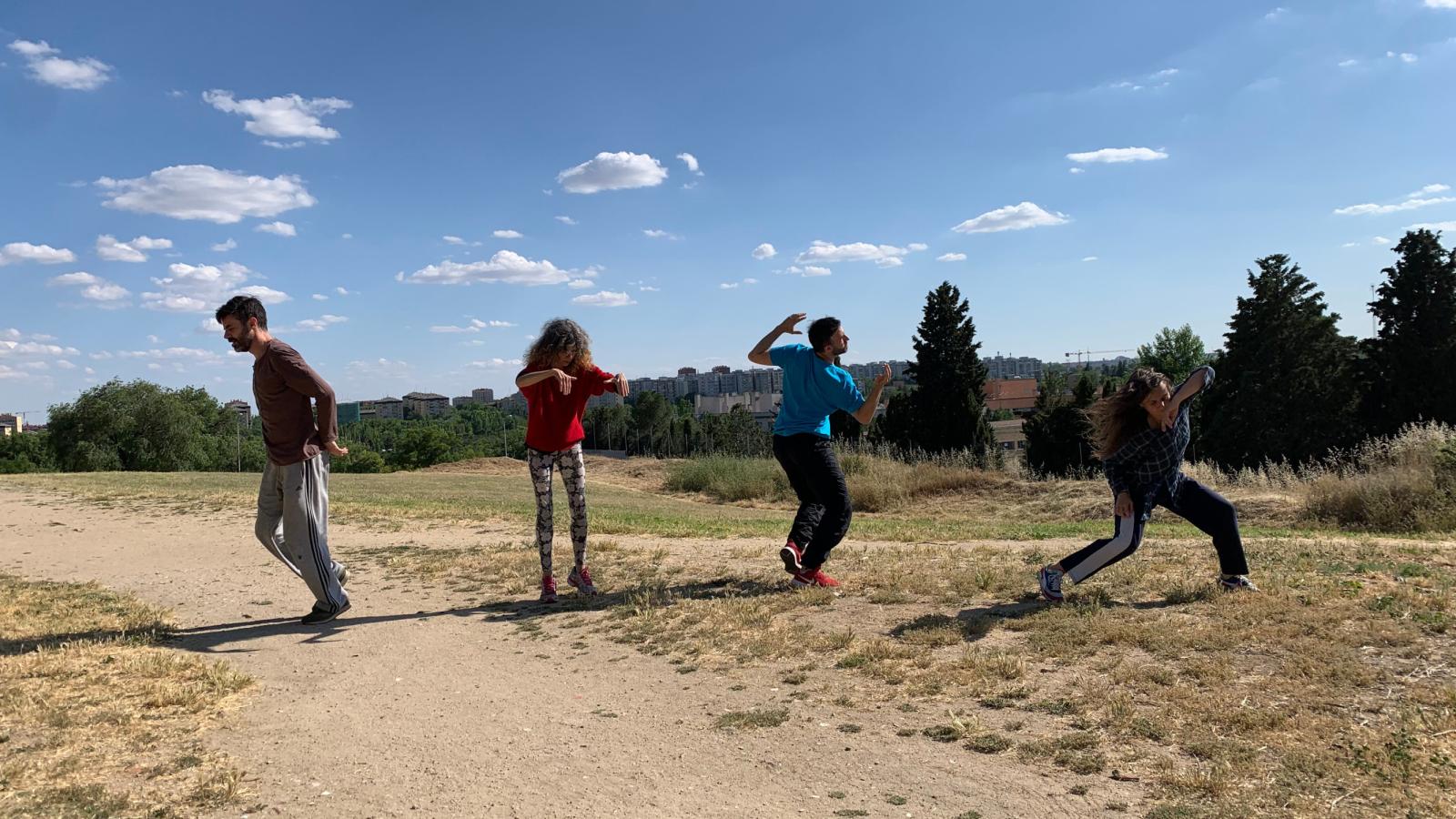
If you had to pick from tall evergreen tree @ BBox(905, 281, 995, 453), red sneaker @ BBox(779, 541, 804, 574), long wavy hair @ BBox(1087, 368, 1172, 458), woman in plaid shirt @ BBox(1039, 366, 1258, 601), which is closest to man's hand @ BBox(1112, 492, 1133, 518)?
woman in plaid shirt @ BBox(1039, 366, 1258, 601)

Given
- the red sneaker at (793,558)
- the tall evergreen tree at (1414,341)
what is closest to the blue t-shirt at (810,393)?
the red sneaker at (793,558)

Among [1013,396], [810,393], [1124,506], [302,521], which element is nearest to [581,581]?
[302,521]

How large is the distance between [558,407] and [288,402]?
1.64 meters

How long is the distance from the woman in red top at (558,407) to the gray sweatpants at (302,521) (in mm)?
1316

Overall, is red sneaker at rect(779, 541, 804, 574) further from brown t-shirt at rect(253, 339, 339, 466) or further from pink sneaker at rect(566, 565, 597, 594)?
brown t-shirt at rect(253, 339, 339, 466)

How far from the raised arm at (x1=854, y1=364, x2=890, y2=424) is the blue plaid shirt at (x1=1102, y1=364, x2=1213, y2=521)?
1465 millimetres

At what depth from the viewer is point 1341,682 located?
13.0 ft

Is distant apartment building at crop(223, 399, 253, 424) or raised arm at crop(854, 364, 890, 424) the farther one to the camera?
distant apartment building at crop(223, 399, 253, 424)

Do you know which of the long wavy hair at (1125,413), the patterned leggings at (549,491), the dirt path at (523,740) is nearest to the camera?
the dirt path at (523,740)

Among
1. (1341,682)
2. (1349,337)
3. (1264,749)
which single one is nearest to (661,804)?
(1264,749)

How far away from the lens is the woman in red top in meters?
6.25

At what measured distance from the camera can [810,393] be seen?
253 inches

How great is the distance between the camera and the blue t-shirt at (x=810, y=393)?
20.9 feet

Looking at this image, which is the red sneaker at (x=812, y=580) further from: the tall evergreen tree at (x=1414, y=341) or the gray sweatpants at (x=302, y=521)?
the tall evergreen tree at (x=1414, y=341)
